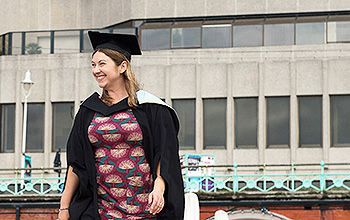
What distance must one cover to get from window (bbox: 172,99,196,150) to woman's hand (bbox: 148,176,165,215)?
127 ft

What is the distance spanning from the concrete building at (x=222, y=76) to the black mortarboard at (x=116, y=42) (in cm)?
3710

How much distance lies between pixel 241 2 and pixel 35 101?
10164 millimetres

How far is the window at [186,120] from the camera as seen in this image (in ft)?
149

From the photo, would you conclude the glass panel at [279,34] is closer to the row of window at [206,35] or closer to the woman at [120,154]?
the row of window at [206,35]

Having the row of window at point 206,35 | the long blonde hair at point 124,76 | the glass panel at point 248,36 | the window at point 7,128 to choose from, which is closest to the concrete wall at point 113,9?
the row of window at point 206,35

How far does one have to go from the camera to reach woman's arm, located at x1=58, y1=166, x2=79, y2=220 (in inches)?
259

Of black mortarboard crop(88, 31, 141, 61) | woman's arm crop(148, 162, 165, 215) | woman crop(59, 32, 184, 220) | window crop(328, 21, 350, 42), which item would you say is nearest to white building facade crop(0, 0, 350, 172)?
window crop(328, 21, 350, 42)

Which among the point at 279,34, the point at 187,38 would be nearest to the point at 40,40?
the point at 187,38

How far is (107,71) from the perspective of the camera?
6.57 m

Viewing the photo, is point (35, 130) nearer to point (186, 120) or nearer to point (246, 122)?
point (186, 120)

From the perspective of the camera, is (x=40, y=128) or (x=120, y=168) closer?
(x=120, y=168)

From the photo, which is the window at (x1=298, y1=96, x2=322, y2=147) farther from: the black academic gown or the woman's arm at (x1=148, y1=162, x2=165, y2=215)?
the woman's arm at (x1=148, y1=162, x2=165, y2=215)

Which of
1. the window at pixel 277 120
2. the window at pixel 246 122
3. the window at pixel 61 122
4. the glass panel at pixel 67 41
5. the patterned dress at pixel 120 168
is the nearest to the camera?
the patterned dress at pixel 120 168

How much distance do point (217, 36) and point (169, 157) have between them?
127 feet
